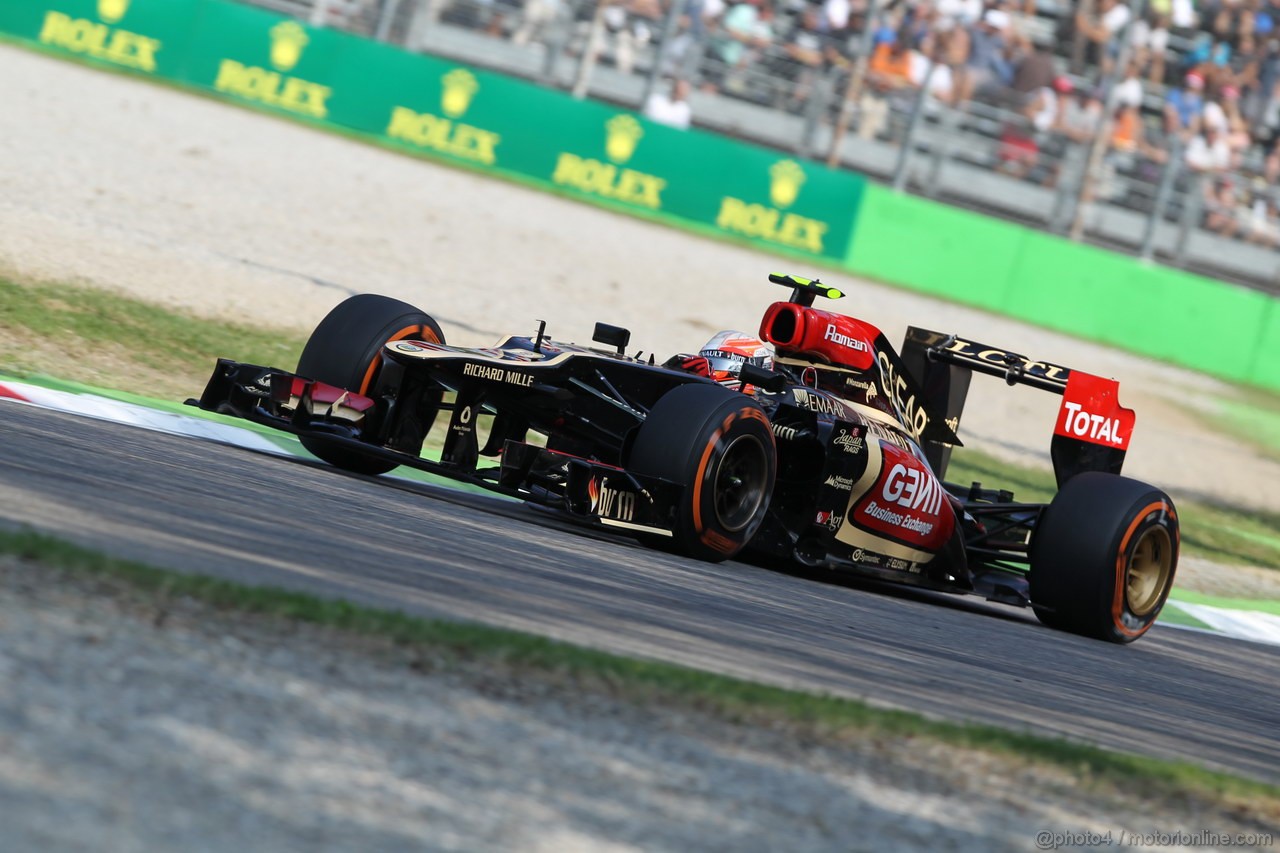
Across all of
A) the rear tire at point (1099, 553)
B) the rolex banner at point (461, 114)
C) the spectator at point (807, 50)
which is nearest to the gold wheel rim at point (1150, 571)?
the rear tire at point (1099, 553)

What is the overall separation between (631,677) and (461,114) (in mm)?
18179

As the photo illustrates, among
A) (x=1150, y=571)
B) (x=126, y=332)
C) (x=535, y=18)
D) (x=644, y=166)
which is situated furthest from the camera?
(x=535, y=18)

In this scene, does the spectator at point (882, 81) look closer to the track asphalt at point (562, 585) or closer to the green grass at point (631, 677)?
the track asphalt at point (562, 585)

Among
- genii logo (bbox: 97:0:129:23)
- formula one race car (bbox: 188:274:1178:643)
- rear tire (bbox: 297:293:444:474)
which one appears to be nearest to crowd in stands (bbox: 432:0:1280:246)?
genii logo (bbox: 97:0:129:23)

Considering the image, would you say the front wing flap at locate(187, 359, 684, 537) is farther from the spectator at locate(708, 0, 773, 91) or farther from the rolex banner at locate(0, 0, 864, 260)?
the spectator at locate(708, 0, 773, 91)

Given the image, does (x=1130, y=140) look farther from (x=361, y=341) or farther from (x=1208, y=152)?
(x=361, y=341)

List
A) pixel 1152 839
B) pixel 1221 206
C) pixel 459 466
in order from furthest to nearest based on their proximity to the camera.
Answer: pixel 1221 206, pixel 459 466, pixel 1152 839

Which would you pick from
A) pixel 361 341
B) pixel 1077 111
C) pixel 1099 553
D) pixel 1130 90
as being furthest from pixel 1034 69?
pixel 361 341

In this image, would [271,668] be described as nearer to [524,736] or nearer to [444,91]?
[524,736]

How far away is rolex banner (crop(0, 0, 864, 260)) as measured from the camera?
2112 centimetres

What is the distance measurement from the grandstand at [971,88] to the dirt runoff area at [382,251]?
7.36ft

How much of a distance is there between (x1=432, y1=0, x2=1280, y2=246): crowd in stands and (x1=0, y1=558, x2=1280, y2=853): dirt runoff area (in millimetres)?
19031

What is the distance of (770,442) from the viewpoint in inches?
290

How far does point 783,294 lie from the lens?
19.7 meters
